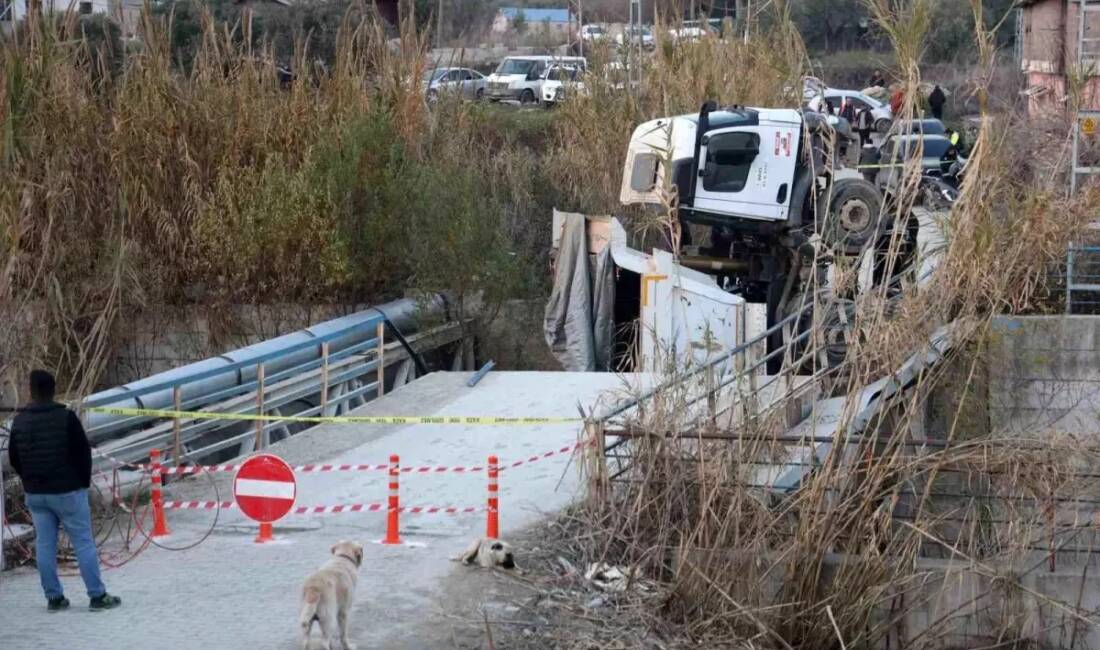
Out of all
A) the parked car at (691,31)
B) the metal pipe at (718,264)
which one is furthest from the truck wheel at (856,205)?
the parked car at (691,31)

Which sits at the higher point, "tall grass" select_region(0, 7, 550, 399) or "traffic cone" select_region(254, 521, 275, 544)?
"tall grass" select_region(0, 7, 550, 399)

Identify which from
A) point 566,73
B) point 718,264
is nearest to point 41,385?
point 718,264

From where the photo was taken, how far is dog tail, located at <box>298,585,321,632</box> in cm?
773

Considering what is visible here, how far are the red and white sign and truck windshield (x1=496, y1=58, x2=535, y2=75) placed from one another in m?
31.4

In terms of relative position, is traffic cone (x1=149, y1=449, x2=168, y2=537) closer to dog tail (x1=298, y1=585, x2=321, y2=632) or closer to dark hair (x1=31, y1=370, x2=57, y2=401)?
dark hair (x1=31, y1=370, x2=57, y2=401)

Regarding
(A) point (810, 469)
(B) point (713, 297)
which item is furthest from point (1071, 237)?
(A) point (810, 469)

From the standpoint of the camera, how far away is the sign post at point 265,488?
10.2m

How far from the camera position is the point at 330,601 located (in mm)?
7859

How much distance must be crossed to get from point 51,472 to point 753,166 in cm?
1128

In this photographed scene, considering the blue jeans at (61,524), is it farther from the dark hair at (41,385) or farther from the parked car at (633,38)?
the parked car at (633,38)

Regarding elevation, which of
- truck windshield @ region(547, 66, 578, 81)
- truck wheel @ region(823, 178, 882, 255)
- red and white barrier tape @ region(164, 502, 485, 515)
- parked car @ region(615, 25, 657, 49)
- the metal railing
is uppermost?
parked car @ region(615, 25, 657, 49)

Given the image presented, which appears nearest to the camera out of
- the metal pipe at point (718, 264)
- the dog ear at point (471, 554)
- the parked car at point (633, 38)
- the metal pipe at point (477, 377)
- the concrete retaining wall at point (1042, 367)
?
the dog ear at point (471, 554)

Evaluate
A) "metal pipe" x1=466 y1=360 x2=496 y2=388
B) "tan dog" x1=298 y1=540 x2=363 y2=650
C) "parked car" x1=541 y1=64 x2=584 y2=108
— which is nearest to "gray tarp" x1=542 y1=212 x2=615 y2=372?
"metal pipe" x1=466 y1=360 x2=496 y2=388

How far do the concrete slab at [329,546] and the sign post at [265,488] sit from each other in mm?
289
